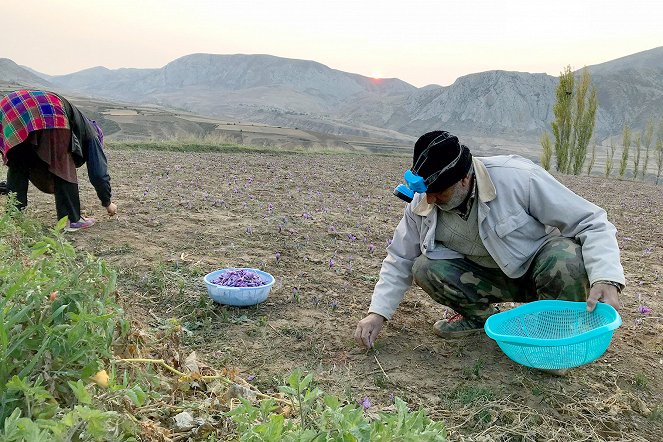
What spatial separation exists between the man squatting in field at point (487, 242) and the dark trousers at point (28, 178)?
316 centimetres

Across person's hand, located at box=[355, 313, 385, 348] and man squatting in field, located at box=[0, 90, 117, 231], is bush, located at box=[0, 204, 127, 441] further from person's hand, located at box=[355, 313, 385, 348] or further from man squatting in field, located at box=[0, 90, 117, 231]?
man squatting in field, located at box=[0, 90, 117, 231]

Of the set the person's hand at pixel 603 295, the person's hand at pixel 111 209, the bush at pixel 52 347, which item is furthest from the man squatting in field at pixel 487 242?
the person's hand at pixel 111 209

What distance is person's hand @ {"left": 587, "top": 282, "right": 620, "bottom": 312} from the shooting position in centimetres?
226

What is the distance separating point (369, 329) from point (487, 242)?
0.78 meters

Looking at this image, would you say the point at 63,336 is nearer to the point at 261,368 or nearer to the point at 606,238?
the point at 261,368

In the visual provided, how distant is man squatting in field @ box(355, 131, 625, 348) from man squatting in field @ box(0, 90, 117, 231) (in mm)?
3127

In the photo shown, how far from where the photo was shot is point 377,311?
271 cm

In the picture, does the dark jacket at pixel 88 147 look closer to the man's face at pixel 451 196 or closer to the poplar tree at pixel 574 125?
the man's face at pixel 451 196

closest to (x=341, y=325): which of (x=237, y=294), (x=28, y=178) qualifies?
(x=237, y=294)

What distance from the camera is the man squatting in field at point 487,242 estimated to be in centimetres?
243

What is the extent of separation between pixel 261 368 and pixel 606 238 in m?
1.80

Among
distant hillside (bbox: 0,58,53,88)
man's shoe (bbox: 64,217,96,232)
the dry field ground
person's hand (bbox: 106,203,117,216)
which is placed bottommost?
the dry field ground

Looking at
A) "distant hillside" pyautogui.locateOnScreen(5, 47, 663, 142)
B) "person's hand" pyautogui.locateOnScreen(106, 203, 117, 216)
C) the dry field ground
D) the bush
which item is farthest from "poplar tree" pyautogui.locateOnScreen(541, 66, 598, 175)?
"distant hillside" pyautogui.locateOnScreen(5, 47, 663, 142)

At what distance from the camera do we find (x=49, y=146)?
4309mm
